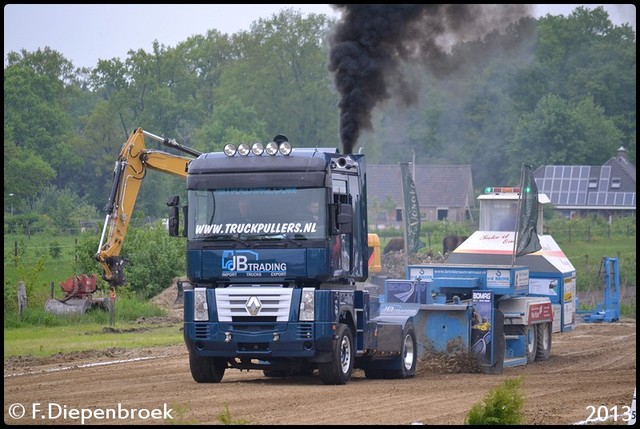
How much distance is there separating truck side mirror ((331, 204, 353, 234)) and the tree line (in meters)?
47.8

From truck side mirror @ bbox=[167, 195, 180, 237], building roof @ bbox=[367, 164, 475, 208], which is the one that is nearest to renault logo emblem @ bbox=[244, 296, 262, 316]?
truck side mirror @ bbox=[167, 195, 180, 237]

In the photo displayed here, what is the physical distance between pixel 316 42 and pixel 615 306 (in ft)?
125

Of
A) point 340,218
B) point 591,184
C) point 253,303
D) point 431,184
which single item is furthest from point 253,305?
point 431,184

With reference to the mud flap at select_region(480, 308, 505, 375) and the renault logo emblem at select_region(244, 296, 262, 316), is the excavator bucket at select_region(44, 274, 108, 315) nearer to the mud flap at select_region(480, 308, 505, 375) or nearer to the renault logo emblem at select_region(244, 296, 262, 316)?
the mud flap at select_region(480, 308, 505, 375)

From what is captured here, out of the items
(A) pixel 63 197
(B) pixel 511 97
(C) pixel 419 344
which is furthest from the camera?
(B) pixel 511 97

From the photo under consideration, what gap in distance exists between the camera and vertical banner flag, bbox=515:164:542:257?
26125 mm

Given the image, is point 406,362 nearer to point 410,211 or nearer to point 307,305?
point 307,305

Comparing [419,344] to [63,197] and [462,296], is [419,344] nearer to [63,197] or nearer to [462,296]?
[462,296]

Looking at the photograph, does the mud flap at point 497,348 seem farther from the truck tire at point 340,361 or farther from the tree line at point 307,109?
the tree line at point 307,109

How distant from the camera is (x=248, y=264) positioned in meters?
17.5

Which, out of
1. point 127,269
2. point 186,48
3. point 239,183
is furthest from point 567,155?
point 239,183

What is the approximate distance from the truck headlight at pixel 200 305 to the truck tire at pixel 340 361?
6.03 feet

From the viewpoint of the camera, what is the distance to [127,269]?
38094 mm

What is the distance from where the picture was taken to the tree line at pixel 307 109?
69625 millimetres
